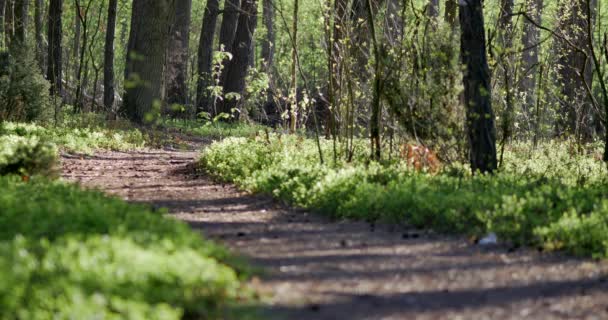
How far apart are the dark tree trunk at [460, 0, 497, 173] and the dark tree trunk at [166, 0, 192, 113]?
17.8 m

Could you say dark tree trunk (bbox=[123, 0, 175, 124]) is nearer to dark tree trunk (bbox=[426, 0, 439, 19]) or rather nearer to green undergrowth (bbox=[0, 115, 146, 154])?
green undergrowth (bbox=[0, 115, 146, 154])

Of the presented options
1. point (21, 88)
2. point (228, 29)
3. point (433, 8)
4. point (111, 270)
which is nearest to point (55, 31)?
point (21, 88)

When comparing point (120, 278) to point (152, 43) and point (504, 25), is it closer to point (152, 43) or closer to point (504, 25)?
point (504, 25)

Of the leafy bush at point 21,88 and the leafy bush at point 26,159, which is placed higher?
the leafy bush at point 21,88

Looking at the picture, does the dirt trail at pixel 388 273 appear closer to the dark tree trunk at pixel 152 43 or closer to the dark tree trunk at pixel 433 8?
the dark tree trunk at pixel 433 8

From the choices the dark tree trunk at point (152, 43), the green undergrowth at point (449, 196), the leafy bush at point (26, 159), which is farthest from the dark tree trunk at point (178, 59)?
the leafy bush at point (26, 159)

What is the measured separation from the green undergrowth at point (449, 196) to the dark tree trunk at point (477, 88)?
1.15ft

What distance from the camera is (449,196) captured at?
8844 millimetres

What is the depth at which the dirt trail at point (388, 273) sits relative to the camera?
5375mm

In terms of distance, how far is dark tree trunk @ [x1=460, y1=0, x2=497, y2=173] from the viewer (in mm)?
11195

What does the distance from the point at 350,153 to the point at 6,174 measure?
5.01 metres

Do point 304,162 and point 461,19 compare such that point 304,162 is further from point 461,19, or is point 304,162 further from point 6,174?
point 6,174

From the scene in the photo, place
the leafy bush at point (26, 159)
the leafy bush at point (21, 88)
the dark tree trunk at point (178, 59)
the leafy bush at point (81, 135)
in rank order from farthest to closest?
the dark tree trunk at point (178, 59) → the leafy bush at point (21, 88) → the leafy bush at point (81, 135) → the leafy bush at point (26, 159)

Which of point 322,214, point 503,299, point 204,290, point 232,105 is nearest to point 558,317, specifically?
point 503,299
